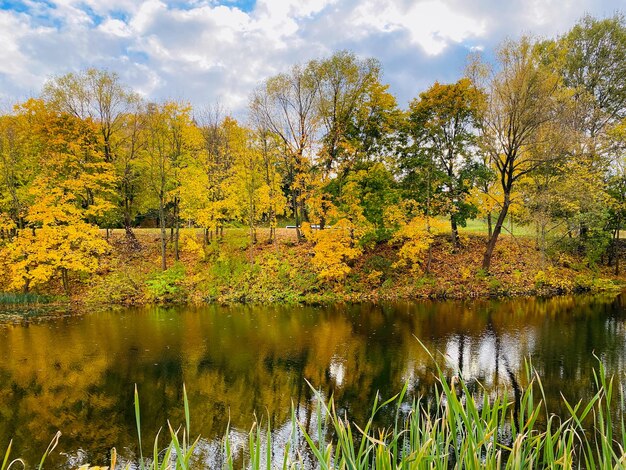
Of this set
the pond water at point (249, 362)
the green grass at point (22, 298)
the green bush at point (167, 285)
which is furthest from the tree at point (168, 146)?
the pond water at point (249, 362)

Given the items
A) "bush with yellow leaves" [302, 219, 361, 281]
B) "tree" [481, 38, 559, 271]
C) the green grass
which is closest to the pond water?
"bush with yellow leaves" [302, 219, 361, 281]

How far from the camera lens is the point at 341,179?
2520 cm

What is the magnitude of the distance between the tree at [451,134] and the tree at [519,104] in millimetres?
1553

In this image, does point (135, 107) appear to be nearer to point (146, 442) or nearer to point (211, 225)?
point (211, 225)

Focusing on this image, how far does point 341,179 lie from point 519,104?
11.2 meters

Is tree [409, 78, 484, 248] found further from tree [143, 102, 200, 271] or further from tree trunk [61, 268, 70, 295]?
tree trunk [61, 268, 70, 295]

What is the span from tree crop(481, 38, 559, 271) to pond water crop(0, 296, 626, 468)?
9629 mm

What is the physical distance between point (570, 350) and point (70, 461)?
14493 millimetres

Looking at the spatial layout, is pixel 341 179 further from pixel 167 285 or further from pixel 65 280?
pixel 65 280

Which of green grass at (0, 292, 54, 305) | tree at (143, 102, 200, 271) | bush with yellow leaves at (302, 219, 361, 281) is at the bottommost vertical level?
green grass at (0, 292, 54, 305)

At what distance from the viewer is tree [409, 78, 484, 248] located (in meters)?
25.5

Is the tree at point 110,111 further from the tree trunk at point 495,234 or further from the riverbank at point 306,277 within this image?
the tree trunk at point 495,234

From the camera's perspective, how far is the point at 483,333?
15.5m

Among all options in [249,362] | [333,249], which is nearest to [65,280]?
[333,249]
